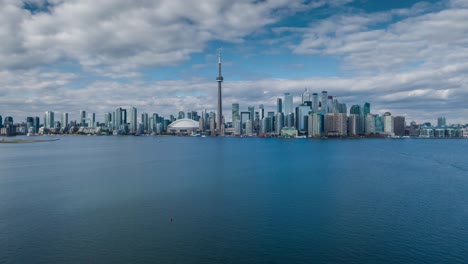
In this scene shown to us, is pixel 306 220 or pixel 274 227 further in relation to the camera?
pixel 306 220

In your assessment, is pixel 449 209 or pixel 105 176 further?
pixel 105 176

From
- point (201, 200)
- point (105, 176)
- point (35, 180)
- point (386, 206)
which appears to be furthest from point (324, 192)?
point (35, 180)

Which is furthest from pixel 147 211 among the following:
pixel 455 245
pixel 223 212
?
pixel 455 245

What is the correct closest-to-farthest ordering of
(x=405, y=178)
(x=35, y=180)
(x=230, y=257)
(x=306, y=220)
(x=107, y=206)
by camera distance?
(x=230, y=257) → (x=306, y=220) → (x=107, y=206) → (x=35, y=180) → (x=405, y=178)

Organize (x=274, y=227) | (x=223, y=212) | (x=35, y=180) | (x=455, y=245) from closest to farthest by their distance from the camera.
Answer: (x=455, y=245)
(x=274, y=227)
(x=223, y=212)
(x=35, y=180)

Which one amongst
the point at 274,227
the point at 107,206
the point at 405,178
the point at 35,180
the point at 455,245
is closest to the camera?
the point at 455,245

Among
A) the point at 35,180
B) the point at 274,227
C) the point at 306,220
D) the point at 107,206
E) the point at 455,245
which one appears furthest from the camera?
the point at 35,180

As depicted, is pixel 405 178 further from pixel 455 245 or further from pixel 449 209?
pixel 455 245

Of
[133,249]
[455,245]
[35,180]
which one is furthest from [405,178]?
[35,180]

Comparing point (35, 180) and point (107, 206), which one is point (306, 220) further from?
point (35, 180)
